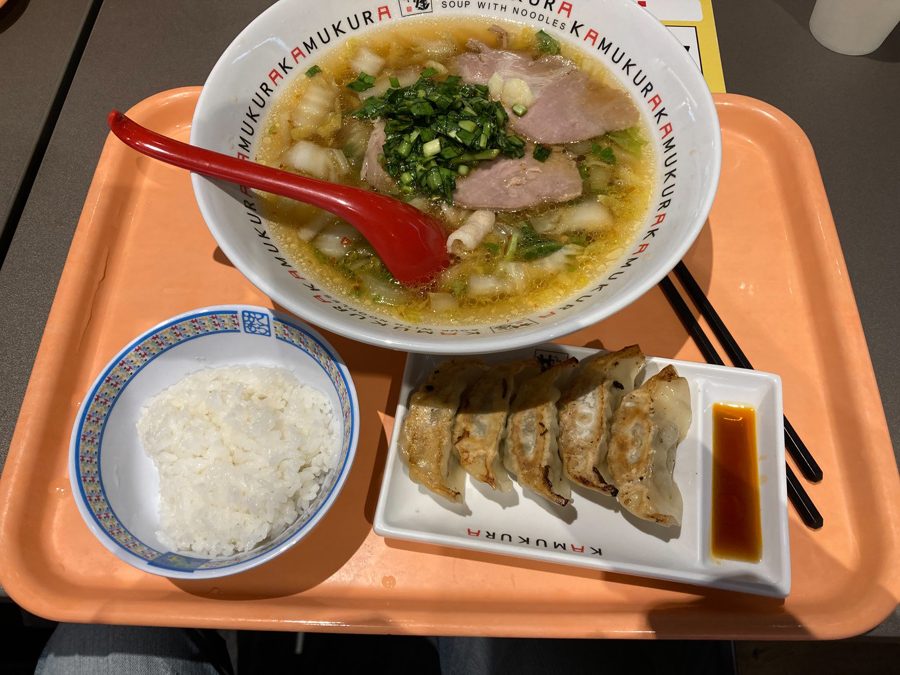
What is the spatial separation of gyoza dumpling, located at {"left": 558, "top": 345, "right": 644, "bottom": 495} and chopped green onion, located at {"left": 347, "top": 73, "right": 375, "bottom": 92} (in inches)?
39.8

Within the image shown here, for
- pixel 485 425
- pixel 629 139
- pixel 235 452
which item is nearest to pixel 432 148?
pixel 629 139

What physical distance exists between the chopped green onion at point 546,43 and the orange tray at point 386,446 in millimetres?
665

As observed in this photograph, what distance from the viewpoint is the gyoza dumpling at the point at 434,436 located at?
1.43m

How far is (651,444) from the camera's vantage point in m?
1.42

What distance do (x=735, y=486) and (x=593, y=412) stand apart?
408 millimetres

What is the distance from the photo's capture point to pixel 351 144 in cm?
167

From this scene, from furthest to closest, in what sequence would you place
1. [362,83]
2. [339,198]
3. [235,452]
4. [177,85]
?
1. [177,85]
2. [362,83]
3. [235,452]
4. [339,198]

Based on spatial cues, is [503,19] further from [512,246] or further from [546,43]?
[512,246]

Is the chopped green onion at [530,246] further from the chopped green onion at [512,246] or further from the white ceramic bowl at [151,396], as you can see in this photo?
the white ceramic bowl at [151,396]

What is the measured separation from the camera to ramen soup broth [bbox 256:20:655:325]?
145cm

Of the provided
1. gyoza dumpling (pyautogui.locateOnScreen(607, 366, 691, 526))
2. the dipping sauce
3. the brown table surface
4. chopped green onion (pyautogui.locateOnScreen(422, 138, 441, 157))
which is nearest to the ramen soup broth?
chopped green onion (pyautogui.locateOnScreen(422, 138, 441, 157))

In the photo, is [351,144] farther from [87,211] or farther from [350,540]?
[350,540]

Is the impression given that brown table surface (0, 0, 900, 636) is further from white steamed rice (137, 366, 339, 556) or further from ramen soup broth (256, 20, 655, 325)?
ramen soup broth (256, 20, 655, 325)

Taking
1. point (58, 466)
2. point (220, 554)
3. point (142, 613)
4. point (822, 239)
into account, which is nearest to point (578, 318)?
point (220, 554)
